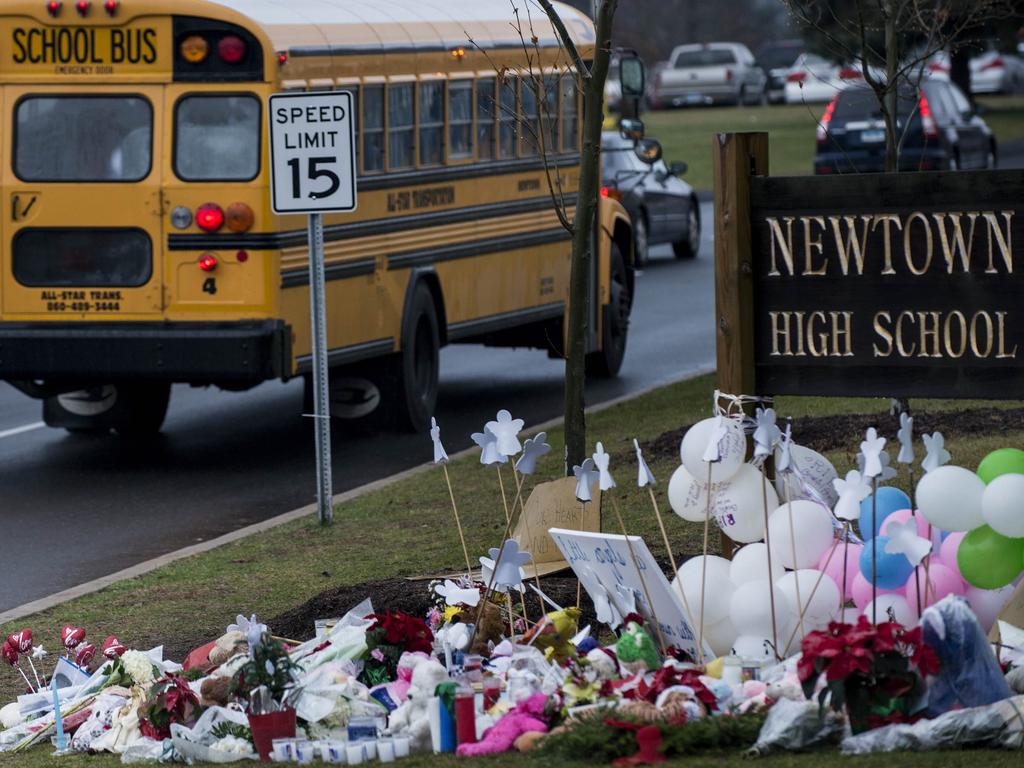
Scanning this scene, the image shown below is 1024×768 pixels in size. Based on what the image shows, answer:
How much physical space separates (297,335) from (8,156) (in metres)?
1.98

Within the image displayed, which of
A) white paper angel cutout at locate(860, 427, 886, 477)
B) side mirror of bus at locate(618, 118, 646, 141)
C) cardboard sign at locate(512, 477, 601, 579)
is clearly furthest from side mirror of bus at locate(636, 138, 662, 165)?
white paper angel cutout at locate(860, 427, 886, 477)

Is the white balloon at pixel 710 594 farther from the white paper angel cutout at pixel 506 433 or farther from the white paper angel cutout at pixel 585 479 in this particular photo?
the white paper angel cutout at pixel 506 433

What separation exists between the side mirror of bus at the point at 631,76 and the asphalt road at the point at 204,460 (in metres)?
2.22

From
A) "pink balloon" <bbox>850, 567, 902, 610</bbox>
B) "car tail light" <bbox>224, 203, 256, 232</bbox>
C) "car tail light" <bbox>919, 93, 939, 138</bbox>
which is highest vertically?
"car tail light" <bbox>224, 203, 256, 232</bbox>

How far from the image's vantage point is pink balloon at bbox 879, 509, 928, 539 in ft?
19.9

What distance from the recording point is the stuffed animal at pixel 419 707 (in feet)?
19.3

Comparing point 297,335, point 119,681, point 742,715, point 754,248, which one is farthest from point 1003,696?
point 297,335

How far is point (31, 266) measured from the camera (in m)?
12.0

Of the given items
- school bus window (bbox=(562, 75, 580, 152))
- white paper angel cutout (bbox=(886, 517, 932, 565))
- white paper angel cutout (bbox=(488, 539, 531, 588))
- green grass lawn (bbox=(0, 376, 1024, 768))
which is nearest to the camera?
white paper angel cutout (bbox=(886, 517, 932, 565))

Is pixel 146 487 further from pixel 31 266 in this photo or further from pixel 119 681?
pixel 119 681

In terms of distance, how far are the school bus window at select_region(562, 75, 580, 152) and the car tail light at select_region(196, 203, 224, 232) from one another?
412cm

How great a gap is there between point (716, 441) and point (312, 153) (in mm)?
4537

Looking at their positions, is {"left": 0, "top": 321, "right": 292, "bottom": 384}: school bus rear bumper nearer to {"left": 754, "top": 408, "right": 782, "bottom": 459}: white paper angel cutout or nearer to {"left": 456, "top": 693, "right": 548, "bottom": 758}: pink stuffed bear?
{"left": 754, "top": 408, "right": 782, "bottom": 459}: white paper angel cutout

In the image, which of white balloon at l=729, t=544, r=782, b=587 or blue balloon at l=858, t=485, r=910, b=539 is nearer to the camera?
white balloon at l=729, t=544, r=782, b=587
